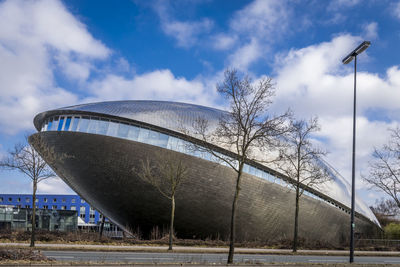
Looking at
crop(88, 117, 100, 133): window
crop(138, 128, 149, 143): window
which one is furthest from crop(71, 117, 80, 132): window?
crop(138, 128, 149, 143): window

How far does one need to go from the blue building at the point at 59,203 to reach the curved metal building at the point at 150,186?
87.0 metres

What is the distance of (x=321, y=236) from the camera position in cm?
3612

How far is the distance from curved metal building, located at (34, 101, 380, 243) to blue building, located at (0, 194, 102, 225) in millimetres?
86980

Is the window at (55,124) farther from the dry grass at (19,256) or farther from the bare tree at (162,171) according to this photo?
the dry grass at (19,256)

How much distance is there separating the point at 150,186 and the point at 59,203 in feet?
333

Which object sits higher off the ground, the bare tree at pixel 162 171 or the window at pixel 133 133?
the window at pixel 133 133

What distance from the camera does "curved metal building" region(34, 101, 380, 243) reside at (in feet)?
90.0

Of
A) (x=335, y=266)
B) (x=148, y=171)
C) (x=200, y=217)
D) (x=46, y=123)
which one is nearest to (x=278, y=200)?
(x=200, y=217)

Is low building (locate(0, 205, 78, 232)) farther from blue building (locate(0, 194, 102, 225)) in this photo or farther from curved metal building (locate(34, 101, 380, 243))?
blue building (locate(0, 194, 102, 225))

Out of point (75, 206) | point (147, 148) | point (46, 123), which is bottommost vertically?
point (75, 206)

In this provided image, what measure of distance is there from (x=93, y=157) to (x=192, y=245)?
9548 millimetres

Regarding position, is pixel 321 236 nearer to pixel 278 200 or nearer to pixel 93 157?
pixel 278 200

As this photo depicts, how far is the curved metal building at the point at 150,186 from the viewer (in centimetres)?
2742

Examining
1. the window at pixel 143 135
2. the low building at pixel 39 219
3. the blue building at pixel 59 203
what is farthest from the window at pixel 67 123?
the blue building at pixel 59 203
